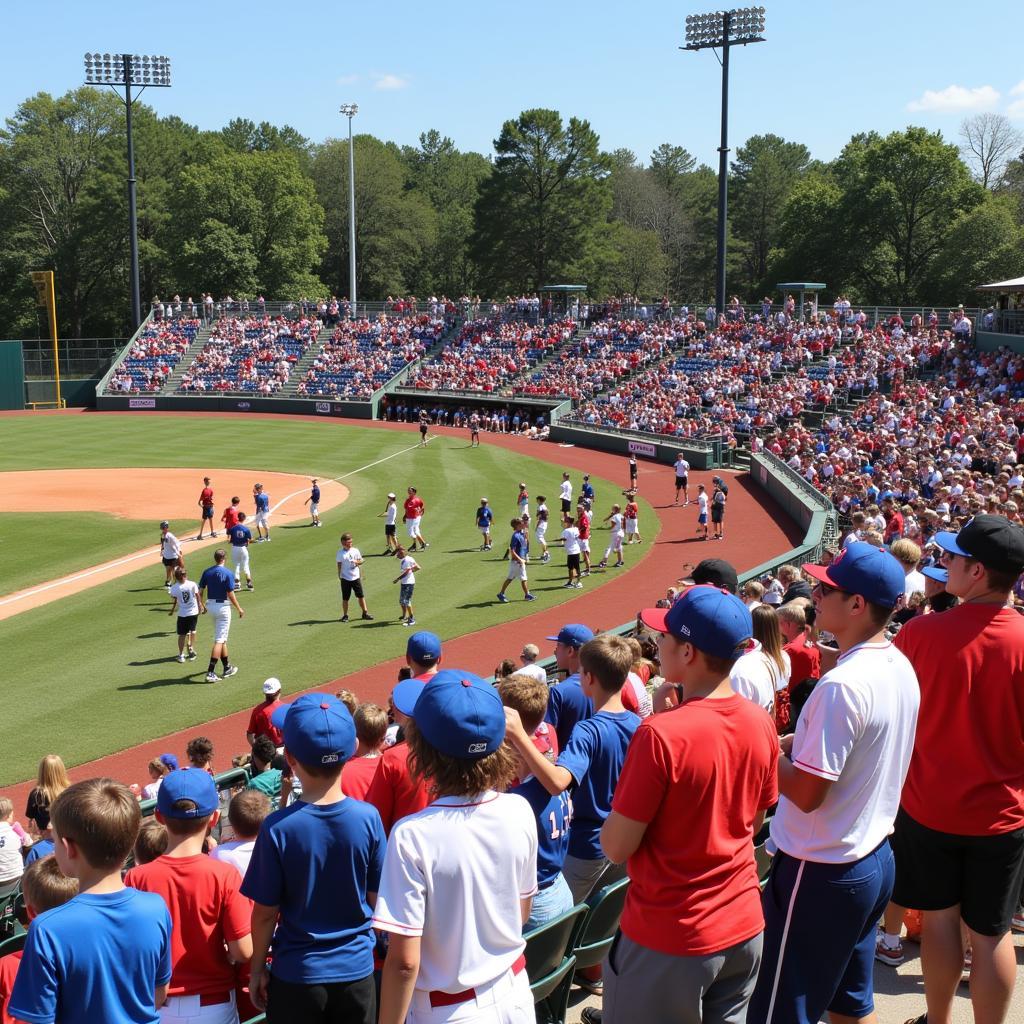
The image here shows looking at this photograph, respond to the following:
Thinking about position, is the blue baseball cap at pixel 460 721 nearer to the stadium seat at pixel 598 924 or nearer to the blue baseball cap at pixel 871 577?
the blue baseball cap at pixel 871 577

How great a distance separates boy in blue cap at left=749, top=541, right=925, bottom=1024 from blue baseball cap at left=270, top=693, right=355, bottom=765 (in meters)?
1.71

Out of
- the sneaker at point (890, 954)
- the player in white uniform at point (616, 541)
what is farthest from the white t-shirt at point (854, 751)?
the player in white uniform at point (616, 541)

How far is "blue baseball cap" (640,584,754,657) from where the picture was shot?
3.84 m

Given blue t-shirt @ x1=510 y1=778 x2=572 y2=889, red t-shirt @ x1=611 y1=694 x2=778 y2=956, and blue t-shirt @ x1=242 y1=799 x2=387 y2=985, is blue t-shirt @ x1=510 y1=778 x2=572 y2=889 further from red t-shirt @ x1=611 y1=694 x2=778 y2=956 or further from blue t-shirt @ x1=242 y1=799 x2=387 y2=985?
red t-shirt @ x1=611 y1=694 x2=778 y2=956

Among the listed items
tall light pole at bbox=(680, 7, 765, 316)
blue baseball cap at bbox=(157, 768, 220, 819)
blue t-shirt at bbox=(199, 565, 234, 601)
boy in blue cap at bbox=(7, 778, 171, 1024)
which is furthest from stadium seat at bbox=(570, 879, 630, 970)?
tall light pole at bbox=(680, 7, 765, 316)

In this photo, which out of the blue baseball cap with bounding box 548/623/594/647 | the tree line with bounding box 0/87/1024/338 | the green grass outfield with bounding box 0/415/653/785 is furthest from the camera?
the tree line with bounding box 0/87/1024/338

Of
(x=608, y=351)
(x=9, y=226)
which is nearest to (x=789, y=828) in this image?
(x=608, y=351)

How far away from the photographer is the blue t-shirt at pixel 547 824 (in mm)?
5004

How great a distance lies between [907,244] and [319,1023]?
72.4 metres

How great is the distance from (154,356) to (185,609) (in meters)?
50.3

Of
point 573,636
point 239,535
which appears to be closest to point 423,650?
point 573,636

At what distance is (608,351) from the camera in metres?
54.2

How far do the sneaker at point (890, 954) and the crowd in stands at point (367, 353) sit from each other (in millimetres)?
53443

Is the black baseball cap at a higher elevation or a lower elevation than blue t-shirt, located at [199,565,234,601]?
higher
